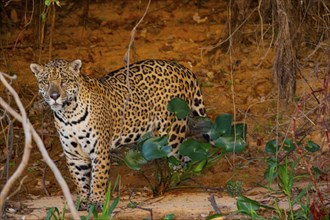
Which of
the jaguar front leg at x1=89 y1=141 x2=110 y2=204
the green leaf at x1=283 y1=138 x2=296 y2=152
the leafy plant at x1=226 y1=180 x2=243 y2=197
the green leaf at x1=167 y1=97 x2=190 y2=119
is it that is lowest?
the leafy plant at x1=226 y1=180 x2=243 y2=197

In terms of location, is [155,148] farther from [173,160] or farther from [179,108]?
[179,108]

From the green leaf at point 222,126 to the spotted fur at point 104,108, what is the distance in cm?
70

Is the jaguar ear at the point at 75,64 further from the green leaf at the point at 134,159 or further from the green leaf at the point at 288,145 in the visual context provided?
the green leaf at the point at 288,145

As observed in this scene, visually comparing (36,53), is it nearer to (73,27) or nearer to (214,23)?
(73,27)

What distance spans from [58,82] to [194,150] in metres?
1.40

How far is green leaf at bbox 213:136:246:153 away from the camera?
30.9ft

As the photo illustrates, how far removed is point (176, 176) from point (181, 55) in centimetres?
306

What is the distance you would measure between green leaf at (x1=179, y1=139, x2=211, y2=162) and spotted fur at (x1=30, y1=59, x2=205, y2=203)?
645mm

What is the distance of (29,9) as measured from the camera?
40.8 feet

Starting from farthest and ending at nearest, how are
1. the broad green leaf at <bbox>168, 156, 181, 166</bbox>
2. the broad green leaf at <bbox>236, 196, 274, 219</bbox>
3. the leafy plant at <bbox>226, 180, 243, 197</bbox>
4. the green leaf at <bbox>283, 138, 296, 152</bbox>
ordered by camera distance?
the broad green leaf at <bbox>168, 156, 181, 166</bbox> < the leafy plant at <bbox>226, 180, 243, 197</bbox> < the green leaf at <bbox>283, 138, 296, 152</bbox> < the broad green leaf at <bbox>236, 196, 274, 219</bbox>

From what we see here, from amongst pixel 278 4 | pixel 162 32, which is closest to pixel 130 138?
pixel 278 4

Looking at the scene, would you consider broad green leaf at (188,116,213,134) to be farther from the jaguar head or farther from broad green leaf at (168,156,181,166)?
the jaguar head

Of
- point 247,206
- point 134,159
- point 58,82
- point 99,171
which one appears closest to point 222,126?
point 134,159

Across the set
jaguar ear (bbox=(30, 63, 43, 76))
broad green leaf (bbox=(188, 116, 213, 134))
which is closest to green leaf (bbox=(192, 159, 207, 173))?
broad green leaf (bbox=(188, 116, 213, 134))
